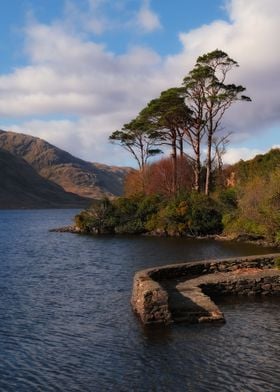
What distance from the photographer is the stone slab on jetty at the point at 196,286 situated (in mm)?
15664

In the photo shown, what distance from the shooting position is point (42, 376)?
38.5 feet

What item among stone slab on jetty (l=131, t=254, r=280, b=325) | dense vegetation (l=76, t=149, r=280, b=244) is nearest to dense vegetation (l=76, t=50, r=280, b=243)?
dense vegetation (l=76, t=149, r=280, b=244)

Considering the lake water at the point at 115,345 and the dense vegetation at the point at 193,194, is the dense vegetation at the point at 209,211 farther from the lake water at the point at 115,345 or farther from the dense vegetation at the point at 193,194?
the lake water at the point at 115,345

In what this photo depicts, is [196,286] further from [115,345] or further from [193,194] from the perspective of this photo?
[193,194]

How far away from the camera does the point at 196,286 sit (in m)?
19.7

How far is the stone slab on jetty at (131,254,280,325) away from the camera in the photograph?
15664 mm

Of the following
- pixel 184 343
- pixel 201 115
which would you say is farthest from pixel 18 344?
pixel 201 115

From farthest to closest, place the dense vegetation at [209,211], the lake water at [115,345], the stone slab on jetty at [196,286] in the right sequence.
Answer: the dense vegetation at [209,211] < the stone slab on jetty at [196,286] < the lake water at [115,345]

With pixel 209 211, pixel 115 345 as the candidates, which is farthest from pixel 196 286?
pixel 209 211

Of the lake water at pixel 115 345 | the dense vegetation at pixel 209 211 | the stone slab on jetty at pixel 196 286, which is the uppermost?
the dense vegetation at pixel 209 211

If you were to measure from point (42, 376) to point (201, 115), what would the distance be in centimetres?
4587

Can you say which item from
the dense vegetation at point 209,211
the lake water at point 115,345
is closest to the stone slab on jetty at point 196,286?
the lake water at point 115,345

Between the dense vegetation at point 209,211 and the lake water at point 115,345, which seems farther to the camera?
the dense vegetation at point 209,211

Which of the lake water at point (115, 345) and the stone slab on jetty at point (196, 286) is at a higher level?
the stone slab on jetty at point (196, 286)
